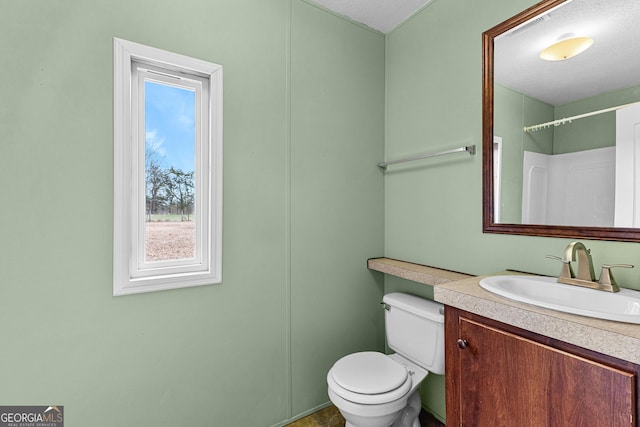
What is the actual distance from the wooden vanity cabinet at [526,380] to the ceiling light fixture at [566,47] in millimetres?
1119

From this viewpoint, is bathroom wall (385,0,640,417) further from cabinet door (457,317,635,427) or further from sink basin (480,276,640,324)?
cabinet door (457,317,635,427)

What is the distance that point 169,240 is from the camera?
4.89 feet

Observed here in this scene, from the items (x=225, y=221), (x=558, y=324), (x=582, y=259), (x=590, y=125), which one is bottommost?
(x=558, y=324)

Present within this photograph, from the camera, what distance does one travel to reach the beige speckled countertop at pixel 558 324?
722mm

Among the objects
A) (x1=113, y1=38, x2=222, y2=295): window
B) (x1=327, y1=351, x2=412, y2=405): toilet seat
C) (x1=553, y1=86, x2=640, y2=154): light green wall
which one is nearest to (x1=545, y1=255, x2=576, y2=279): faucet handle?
(x1=553, y1=86, x2=640, y2=154): light green wall

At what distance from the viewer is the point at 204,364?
4.87ft

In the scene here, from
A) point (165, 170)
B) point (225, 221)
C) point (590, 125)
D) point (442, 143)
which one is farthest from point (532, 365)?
point (165, 170)

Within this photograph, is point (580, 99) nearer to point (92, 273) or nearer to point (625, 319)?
point (625, 319)

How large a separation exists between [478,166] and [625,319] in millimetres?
914

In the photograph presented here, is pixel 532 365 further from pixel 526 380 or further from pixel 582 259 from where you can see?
pixel 582 259

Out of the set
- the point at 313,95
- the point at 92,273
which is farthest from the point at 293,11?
the point at 92,273

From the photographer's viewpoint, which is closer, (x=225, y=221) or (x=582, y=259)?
(x=582, y=259)

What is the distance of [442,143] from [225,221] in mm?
1253

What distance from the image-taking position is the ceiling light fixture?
3.92 ft
